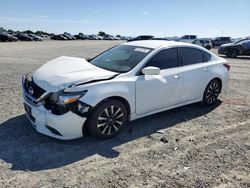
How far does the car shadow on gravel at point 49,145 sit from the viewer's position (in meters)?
3.71

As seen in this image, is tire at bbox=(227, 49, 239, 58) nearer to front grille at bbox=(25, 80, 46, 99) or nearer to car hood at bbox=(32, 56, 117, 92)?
car hood at bbox=(32, 56, 117, 92)

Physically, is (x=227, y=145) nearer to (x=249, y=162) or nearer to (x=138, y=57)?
(x=249, y=162)

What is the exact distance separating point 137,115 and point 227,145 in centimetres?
158

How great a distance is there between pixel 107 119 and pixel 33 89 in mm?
1313

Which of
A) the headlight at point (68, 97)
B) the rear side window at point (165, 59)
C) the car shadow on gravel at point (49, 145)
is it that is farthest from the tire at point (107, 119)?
the rear side window at point (165, 59)

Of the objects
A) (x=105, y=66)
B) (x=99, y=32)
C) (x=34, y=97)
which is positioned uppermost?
(x=99, y=32)

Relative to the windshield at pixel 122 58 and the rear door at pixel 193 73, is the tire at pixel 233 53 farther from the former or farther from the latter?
the windshield at pixel 122 58

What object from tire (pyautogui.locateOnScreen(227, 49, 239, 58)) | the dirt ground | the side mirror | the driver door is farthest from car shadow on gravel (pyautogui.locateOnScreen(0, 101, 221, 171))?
tire (pyautogui.locateOnScreen(227, 49, 239, 58))

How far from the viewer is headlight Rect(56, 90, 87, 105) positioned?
396 centimetres

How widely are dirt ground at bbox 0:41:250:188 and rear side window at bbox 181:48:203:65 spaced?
1166 mm

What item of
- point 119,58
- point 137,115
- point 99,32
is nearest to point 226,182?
point 137,115

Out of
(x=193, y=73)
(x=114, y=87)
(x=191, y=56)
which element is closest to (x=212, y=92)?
(x=193, y=73)

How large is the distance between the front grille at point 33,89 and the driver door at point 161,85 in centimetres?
160

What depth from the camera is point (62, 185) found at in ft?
10.4
